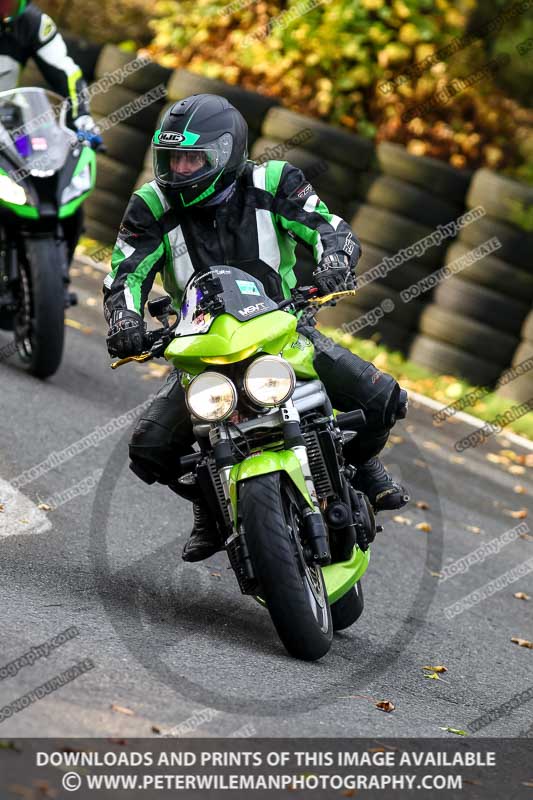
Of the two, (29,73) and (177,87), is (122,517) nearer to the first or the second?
(177,87)

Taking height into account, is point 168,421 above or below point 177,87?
above

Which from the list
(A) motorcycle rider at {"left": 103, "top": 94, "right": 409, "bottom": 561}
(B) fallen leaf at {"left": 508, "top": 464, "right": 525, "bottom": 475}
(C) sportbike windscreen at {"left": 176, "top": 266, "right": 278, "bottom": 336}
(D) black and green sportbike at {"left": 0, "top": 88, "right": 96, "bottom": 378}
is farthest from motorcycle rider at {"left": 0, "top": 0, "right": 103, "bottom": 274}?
(C) sportbike windscreen at {"left": 176, "top": 266, "right": 278, "bottom": 336}

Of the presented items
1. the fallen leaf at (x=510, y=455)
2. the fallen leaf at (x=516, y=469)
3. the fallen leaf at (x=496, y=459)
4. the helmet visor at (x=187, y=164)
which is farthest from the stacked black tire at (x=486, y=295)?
the helmet visor at (x=187, y=164)

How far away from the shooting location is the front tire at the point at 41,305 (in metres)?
7.62

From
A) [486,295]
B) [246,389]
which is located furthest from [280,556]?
[486,295]

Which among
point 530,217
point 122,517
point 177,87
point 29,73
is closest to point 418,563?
point 122,517

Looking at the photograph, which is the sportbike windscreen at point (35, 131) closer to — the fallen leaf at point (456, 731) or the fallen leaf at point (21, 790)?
the fallen leaf at point (456, 731)

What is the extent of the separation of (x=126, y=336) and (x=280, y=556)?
1022 mm

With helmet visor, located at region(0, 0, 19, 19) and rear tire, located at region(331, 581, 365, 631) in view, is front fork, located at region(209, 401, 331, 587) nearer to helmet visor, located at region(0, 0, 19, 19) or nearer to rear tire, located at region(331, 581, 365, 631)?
rear tire, located at region(331, 581, 365, 631)

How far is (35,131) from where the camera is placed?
7992 mm

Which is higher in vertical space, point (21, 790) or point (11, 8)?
point (21, 790)

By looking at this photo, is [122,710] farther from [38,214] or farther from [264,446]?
[38,214]

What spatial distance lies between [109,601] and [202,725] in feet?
4.60

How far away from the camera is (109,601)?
5.04 metres
